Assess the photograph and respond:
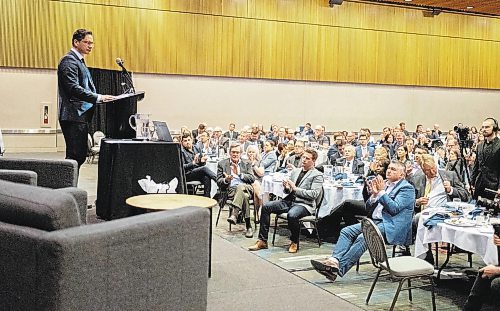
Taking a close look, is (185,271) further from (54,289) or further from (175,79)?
(175,79)

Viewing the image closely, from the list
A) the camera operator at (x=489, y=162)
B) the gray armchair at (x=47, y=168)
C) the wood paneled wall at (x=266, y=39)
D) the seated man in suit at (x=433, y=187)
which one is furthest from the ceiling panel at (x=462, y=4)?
the gray armchair at (x=47, y=168)

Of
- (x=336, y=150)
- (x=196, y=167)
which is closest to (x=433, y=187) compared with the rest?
(x=196, y=167)

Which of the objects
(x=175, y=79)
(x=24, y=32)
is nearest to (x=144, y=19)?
(x=175, y=79)

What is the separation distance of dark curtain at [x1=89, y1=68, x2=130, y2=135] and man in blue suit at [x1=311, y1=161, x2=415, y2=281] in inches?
380

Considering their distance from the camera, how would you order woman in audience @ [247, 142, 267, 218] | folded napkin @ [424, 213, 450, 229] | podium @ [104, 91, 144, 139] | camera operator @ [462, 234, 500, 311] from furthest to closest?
woman in audience @ [247, 142, 267, 218] → podium @ [104, 91, 144, 139] → folded napkin @ [424, 213, 450, 229] → camera operator @ [462, 234, 500, 311]

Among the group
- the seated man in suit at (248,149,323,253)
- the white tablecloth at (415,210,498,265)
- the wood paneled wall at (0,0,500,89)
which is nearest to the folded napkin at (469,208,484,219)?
the white tablecloth at (415,210,498,265)

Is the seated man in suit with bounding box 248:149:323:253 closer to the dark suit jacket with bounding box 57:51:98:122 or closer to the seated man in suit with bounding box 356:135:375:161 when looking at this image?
the dark suit jacket with bounding box 57:51:98:122

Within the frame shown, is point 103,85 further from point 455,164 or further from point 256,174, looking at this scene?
point 455,164

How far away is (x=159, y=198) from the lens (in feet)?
14.3

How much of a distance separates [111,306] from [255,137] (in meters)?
9.86

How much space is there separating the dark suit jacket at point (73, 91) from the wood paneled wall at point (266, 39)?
9.97 metres

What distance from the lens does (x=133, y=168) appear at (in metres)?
4.92

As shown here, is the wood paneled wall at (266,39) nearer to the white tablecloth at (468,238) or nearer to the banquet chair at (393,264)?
the white tablecloth at (468,238)

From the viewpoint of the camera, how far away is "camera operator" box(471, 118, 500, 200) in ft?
22.6
